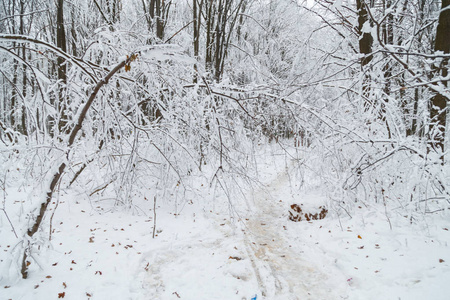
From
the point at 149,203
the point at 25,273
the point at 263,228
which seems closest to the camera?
the point at 25,273

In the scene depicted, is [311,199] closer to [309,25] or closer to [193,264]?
[193,264]

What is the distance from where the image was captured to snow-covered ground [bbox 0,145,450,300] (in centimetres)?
313

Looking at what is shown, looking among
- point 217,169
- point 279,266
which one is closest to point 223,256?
point 279,266

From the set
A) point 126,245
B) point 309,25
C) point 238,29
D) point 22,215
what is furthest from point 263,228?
point 238,29

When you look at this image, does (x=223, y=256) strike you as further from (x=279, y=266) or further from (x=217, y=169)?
(x=217, y=169)

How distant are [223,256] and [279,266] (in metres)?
0.91

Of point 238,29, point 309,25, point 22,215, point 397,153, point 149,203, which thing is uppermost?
point 238,29

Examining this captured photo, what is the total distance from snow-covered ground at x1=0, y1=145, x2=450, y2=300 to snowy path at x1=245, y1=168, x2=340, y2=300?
0.02 m

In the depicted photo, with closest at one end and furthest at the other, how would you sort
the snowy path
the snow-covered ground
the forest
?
→ the forest < the snow-covered ground < the snowy path

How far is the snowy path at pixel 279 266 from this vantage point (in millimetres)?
3262

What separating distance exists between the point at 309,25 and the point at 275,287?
645 centimetres

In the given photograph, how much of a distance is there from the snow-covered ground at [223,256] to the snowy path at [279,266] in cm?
2

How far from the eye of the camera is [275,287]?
3340mm

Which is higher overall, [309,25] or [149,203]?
[309,25]
